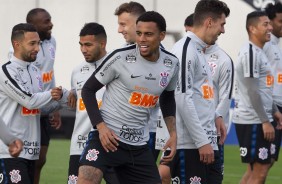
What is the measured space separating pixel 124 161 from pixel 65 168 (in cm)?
840

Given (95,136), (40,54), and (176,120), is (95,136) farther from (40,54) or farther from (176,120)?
(40,54)

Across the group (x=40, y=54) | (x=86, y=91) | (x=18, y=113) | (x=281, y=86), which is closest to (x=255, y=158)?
(x=281, y=86)

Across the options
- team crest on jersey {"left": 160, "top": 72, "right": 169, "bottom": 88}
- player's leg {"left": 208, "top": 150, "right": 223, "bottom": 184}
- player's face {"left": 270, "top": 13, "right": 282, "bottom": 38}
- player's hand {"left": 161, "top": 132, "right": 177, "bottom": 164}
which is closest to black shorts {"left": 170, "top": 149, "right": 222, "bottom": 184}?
player's leg {"left": 208, "top": 150, "right": 223, "bottom": 184}

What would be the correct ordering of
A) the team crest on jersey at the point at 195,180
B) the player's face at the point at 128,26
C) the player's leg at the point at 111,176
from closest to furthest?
the player's leg at the point at 111,176
the team crest on jersey at the point at 195,180
the player's face at the point at 128,26

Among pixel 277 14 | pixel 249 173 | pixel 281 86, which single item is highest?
pixel 277 14

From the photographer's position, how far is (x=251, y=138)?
12688 mm

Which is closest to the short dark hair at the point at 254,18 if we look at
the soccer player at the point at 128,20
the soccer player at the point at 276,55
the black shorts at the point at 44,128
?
the soccer player at the point at 276,55

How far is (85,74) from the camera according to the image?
10281mm

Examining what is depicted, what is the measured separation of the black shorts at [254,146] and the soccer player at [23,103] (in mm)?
3184

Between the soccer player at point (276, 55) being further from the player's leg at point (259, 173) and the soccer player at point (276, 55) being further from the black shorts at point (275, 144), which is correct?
the player's leg at point (259, 173)

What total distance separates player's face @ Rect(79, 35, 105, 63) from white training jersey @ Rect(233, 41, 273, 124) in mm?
2604

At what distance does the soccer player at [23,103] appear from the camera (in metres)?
9.98

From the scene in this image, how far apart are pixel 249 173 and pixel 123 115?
4.72 meters

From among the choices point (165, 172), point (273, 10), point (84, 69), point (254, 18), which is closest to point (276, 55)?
point (273, 10)
